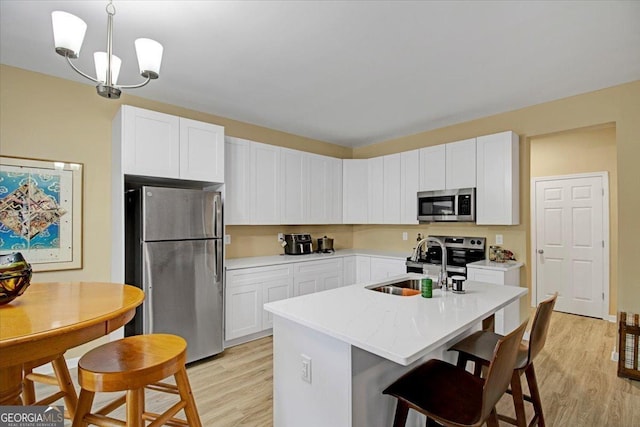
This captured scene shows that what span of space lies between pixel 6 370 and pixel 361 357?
59.8 inches

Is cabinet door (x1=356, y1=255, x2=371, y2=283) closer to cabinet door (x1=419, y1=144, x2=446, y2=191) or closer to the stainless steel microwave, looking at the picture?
the stainless steel microwave

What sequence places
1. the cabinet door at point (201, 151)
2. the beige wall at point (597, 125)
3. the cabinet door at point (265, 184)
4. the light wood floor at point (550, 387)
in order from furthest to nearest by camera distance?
the cabinet door at point (265, 184)
the cabinet door at point (201, 151)
the beige wall at point (597, 125)
the light wood floor at point (550, 387)

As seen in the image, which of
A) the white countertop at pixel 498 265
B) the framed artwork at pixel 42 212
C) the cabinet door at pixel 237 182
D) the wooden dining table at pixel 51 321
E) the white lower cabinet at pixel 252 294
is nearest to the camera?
the wooden dining table at pixel 51 321

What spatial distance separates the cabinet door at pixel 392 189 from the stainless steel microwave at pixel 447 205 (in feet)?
1.21

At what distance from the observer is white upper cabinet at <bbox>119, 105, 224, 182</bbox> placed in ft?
8.98

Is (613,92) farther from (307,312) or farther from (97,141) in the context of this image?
(97,141)

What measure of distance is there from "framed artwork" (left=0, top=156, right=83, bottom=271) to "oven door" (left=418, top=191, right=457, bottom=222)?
12.2 feet

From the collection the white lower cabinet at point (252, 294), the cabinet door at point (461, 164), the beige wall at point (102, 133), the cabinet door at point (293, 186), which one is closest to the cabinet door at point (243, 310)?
the white lower cabinet at point (252, 294)

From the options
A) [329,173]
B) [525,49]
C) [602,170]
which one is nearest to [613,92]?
[525,49]

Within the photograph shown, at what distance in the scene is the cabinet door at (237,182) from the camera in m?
3.54

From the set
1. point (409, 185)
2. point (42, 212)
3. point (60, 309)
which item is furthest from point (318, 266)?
point (60, 309)

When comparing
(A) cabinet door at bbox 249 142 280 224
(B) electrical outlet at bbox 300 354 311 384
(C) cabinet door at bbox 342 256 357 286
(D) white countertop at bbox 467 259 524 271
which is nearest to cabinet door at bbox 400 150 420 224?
(C) cabinet door at bbox 342 256 357 286

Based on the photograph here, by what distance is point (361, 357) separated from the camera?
A: 1.44 m

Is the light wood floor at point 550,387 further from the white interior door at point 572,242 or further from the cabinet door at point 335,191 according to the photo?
the cabinet door at point 335,191
